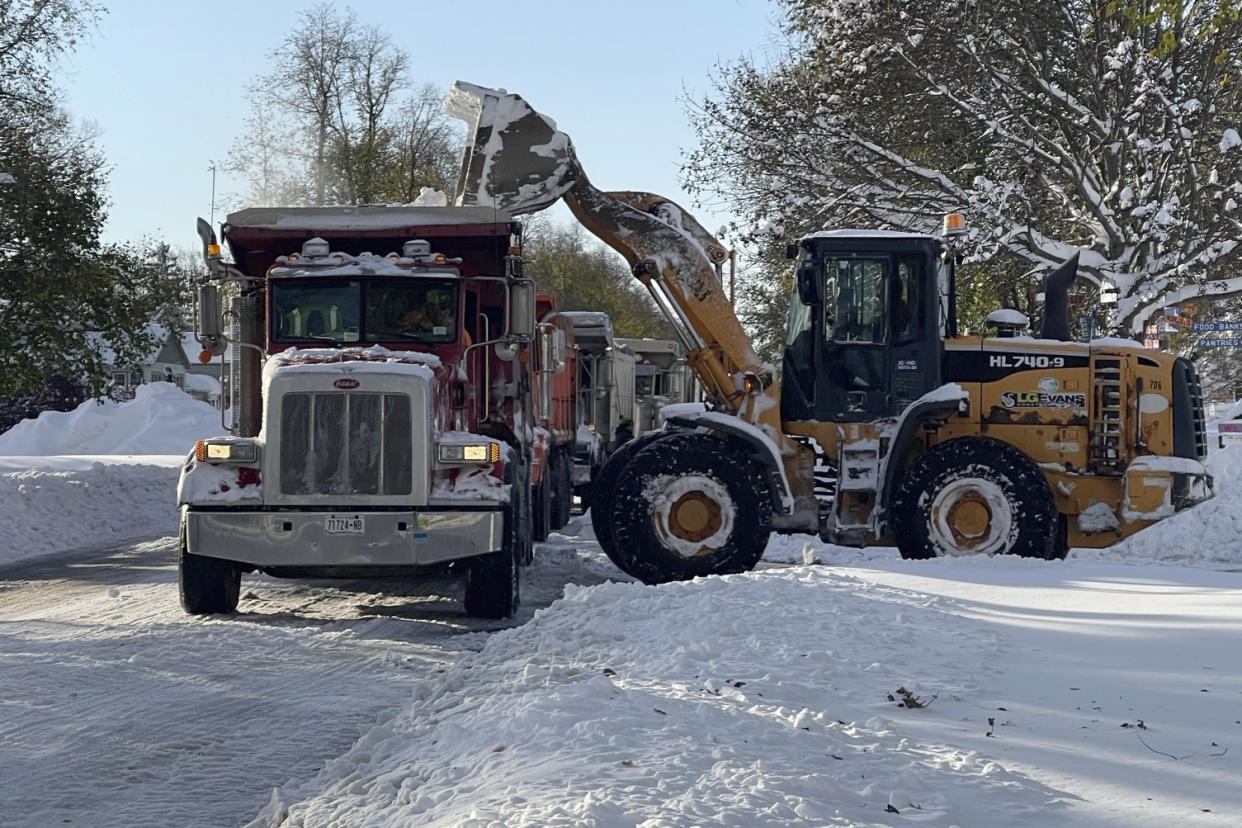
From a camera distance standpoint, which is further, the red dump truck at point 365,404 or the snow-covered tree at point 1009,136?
the snow-covered tree at point 1009,136

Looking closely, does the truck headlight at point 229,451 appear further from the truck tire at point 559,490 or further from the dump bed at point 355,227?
the truck tire at point 559,490

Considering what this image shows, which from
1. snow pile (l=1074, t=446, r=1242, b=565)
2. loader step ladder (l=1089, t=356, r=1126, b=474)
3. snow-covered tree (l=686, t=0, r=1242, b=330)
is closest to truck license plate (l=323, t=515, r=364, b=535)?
loader step ladder (l=1089, t=356, r=1126, b=474)

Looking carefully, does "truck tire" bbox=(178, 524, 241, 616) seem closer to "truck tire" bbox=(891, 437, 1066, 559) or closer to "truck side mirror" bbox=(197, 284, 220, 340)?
"truck side mirror" bbox=(197, 284, 220, 340)

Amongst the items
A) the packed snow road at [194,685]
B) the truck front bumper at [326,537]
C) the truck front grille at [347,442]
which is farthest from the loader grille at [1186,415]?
the truck front grille at [347,442]

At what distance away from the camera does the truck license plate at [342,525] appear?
10656mm

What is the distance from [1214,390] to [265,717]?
93881 mm

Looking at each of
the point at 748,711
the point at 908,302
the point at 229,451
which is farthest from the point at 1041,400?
the point at 748,711

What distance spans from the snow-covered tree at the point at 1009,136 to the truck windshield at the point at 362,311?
48.7 feet

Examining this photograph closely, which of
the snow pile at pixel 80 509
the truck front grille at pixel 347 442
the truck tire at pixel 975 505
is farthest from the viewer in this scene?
the snow pile at pixel 80 509

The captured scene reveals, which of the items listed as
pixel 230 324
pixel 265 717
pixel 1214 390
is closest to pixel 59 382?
pixel 230 324

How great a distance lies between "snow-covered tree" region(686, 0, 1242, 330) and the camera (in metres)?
25.5

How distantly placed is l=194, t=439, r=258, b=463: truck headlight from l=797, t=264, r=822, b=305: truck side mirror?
531 cm

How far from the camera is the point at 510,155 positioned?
1426cm

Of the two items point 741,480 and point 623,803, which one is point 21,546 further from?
point 623,803
